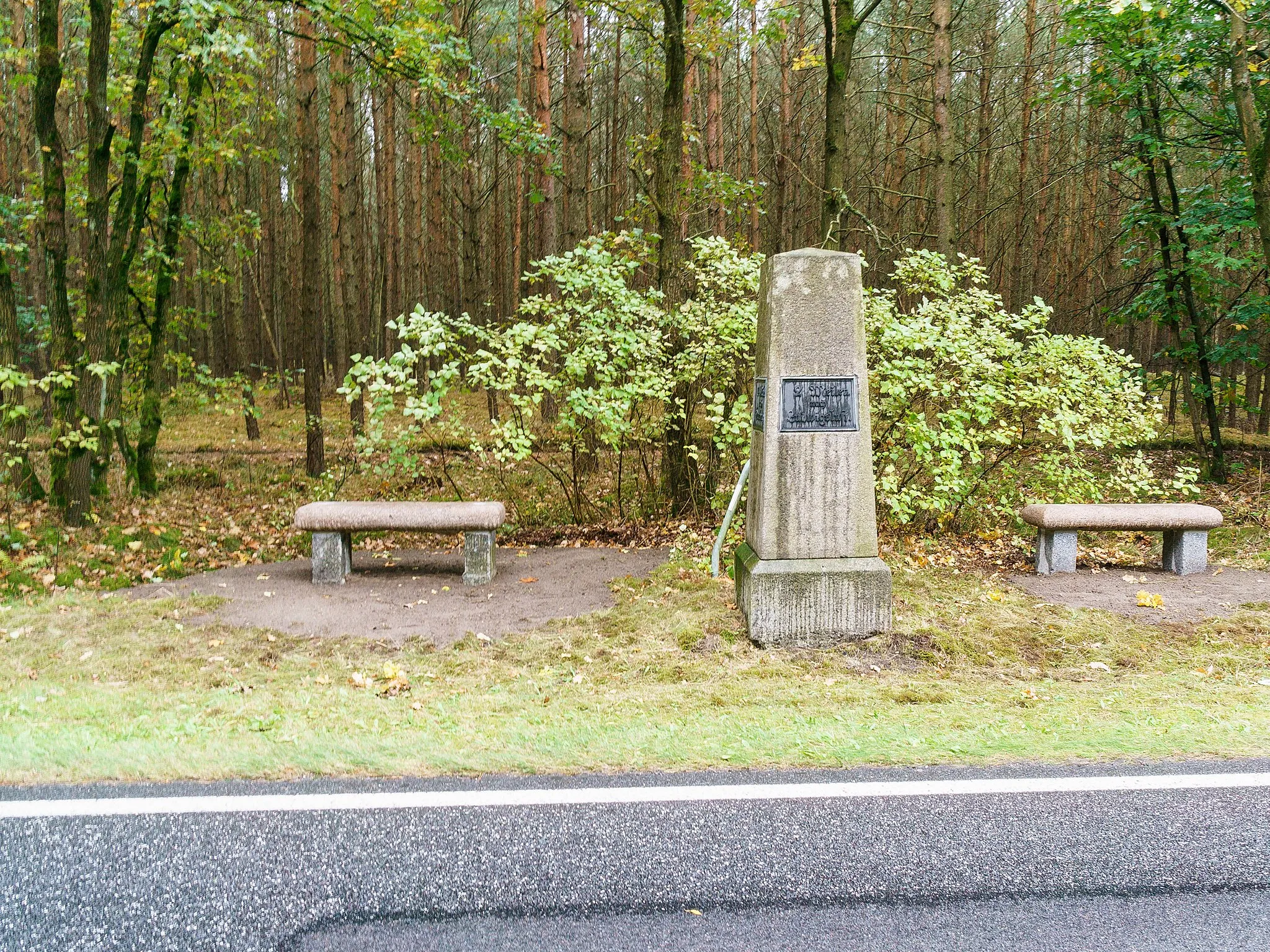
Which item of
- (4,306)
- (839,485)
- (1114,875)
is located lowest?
(1114,875)

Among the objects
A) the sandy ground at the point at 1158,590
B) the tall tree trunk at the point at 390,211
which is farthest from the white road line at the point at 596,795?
the tall tree trunk at the point at 390,211

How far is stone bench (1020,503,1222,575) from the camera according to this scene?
25.3 feet

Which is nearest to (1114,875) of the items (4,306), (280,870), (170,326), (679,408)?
(280,870)

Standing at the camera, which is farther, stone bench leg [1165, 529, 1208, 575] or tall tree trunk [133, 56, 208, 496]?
tall tree trunk [133, 56, 208, 496]

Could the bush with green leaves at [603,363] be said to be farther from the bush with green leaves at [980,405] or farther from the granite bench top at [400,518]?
the bush with green leaves at [980,405]

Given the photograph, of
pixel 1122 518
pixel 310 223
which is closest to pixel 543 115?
pixel 310 223

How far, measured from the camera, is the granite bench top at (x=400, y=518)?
25.2ft

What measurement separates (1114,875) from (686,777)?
1606 millimetres

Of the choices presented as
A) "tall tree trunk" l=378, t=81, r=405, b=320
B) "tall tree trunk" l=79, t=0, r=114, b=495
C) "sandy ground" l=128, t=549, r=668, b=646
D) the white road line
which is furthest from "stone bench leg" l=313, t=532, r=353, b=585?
"tall tree trunk" l=378, t=81, r=405, b=320

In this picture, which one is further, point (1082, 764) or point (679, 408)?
point (679, 408)

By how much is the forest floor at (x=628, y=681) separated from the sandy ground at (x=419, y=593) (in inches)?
7.4

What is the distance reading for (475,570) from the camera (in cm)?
778

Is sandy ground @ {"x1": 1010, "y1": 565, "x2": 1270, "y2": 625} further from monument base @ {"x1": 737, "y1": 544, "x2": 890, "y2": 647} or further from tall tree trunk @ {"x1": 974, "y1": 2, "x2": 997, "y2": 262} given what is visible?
tall tree trunk @ {"x1": 974, "y1": 2, "x2": 997, "y2": 262}

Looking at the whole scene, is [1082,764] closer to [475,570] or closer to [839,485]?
[839,485]
